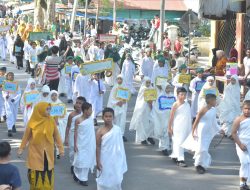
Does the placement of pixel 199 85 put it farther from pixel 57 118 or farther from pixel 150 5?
pixel 150 5

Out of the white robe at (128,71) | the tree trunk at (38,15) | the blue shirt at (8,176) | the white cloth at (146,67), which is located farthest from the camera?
the tree trunk at (38,15)

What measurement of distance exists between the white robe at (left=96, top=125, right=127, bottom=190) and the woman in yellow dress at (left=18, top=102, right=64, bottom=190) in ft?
2.56

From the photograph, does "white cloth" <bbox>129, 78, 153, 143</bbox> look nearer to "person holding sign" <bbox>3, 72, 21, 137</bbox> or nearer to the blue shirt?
"person holding sign" <bbox>3, 72, 21, 137</bbox>

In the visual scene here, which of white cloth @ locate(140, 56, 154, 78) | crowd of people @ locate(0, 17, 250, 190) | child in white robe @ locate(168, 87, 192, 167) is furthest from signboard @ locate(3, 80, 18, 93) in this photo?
white cloth @ locate(140, 56, 154, 78)

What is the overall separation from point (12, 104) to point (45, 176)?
634 cm

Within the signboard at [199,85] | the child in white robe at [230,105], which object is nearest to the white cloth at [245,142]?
the child in white robe at [230,105]

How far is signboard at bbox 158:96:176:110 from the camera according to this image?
12.7 m

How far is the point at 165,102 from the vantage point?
12.8 m

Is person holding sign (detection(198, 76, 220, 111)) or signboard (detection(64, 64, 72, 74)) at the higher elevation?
signboard (detection(64, 64, 72, 74))

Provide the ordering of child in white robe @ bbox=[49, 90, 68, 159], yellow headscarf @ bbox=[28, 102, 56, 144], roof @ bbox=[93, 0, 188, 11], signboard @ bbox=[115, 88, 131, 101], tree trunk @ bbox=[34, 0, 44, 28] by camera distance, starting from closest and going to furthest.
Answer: yellow headscarf @ bbox=[28, 102, 56, 144] < child in white robe @ bbox=[49, 90, 68, 159] < signboard @ bbox=[115, 88, 131, 101] < tree trunk @ bbox=[34, 0, 44, 28] < roof @ bbox=[93, 0, 188, 11]

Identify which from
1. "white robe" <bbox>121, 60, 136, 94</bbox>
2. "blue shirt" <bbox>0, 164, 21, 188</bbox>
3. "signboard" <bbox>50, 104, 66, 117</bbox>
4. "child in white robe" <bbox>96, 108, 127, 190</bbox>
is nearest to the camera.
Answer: "blue shirt" <bbox>0, 164, 21, 188</bbox>

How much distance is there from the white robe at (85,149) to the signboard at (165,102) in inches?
109

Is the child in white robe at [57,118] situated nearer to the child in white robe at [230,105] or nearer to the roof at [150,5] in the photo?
the child in white robe at [230,105]

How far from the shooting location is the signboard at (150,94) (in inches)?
529
